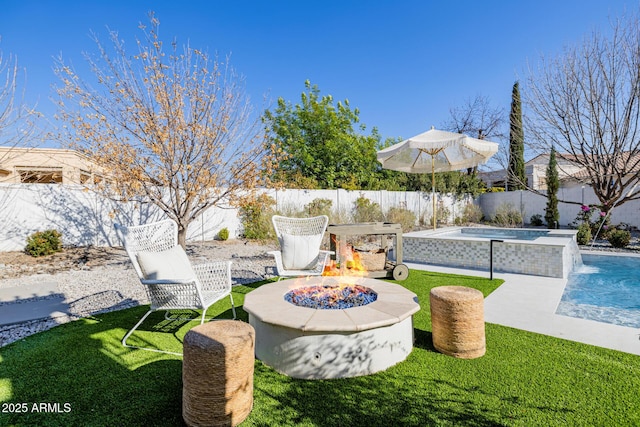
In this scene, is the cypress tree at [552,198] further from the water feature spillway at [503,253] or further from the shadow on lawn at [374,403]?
Answer: the shadow on lawn at [374,403]

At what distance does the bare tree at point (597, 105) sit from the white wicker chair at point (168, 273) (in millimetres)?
11417

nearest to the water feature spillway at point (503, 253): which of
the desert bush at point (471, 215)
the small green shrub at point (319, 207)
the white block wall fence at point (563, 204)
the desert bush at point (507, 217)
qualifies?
the small green shrub at point (319, 207)

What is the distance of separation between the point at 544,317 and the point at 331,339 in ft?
9.53

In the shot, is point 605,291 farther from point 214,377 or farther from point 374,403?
point 214,377

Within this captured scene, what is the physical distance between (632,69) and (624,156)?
99.4 inches

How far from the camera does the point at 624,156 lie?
957cm

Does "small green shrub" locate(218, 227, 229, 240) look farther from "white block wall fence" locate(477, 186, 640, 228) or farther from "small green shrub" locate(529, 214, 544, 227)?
"small green shrub" locate(529, 214, 544, 227)

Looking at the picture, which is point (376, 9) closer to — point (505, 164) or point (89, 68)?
point (89, 68)

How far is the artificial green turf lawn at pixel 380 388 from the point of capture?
2027mm

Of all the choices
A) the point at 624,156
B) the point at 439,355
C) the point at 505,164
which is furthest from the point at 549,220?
the point at 439,355

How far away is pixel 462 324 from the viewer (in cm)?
278

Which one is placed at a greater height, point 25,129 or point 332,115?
point 332,115

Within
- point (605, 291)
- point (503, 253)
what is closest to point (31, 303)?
point (503, 253)

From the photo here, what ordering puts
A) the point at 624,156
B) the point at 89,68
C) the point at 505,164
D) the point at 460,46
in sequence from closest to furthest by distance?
1. the point at 89,68
2. the point at 624,156
3. the point at 460,46
4. the point at 505,164
